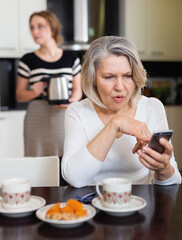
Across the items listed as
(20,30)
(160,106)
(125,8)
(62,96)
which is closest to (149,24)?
(125,8)

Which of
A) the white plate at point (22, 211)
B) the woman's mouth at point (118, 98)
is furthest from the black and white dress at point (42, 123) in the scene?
the white plate at point (22, 211)

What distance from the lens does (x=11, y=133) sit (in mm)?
3787

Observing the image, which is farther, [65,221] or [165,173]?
[165,173]

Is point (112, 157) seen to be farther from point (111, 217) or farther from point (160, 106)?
point (111, 217)

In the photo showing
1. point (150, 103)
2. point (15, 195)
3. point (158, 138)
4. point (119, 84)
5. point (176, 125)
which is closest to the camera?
point (15, 195)

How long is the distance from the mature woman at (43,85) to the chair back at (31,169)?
0.94 m

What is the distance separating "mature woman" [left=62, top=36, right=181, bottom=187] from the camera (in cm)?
138

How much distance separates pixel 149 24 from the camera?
4.40m

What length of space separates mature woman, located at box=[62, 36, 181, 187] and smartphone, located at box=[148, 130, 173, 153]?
4 centimetres

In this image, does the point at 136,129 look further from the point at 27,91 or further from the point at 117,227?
the point at 27,91

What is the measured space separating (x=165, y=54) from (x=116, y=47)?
3097 mm

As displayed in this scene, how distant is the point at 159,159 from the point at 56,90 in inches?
51.3

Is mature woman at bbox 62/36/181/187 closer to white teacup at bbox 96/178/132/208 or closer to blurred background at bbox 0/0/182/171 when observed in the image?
white teacup at bbox 96/178/132/208

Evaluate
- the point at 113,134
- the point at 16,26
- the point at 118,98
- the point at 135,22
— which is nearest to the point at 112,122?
the point at 113,134
